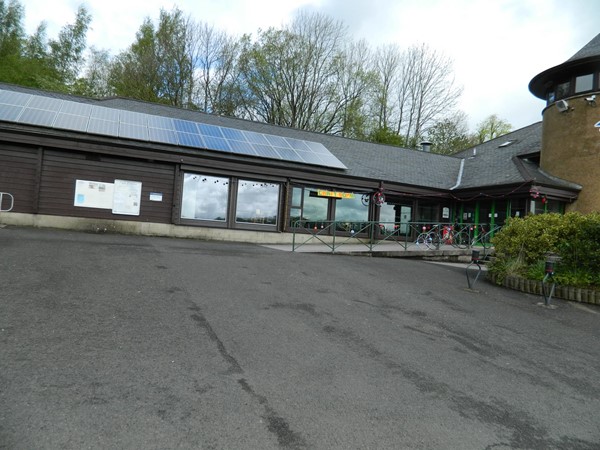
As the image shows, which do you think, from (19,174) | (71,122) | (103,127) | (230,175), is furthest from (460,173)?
(19,174)

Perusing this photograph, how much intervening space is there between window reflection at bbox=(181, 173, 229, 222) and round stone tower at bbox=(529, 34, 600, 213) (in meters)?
13.7

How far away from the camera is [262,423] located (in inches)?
115

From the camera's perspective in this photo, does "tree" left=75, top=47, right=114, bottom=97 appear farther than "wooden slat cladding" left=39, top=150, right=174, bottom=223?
Yes

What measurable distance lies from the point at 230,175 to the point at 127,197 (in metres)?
3.73

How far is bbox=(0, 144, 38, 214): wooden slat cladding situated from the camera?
513 inches

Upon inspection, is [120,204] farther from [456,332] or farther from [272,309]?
[456,332]

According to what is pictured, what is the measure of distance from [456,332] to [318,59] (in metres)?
31.0

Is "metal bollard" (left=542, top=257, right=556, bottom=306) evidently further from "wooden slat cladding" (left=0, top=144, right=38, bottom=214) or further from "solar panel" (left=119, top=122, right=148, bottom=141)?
"wooden slat cladding" (left=0, top=144, right=38, bottom=214)

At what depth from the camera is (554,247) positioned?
375 inches

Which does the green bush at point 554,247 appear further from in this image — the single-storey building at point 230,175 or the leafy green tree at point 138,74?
the leafy green tree at point 138,74

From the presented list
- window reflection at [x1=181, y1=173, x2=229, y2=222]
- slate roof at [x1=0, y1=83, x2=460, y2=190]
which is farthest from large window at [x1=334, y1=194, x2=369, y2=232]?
window reflection at [x1=181, y1=173, x2=229, y2=222]

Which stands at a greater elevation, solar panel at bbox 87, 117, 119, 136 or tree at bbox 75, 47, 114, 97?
tree at bbox 75, 47, 114, 97

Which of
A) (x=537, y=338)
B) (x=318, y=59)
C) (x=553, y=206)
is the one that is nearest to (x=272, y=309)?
(x=537, y=338)

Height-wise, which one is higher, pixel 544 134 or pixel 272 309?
pixel 544 134
